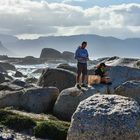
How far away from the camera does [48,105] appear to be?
27.9m

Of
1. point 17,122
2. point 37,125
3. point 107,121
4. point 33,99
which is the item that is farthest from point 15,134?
point 33,99

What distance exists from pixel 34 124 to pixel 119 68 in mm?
10258

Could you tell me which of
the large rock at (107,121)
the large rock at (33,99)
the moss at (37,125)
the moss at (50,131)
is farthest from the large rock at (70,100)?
the large rock at (107,121)

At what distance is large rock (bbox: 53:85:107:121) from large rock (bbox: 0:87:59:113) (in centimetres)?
97

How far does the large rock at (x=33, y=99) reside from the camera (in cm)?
2759

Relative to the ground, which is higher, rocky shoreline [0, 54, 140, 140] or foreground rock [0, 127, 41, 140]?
rocky shoreline [0, 54, 140, 140]

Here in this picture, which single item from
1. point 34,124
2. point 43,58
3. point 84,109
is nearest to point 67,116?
point 34,124

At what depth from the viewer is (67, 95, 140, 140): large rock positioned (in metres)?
16.7

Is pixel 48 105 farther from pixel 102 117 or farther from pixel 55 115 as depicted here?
pixel 102 117

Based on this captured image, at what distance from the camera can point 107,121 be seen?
16875 mm

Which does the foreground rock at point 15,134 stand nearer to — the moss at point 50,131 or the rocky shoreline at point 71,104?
the rocky shoreline at point 71,104

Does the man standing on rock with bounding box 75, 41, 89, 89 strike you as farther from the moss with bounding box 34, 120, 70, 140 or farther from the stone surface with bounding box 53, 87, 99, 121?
the moss with bounding box 34, 120, 70, 140

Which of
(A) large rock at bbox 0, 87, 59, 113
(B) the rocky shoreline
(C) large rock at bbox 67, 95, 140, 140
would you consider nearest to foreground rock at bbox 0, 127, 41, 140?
(B) the rocky shoreline

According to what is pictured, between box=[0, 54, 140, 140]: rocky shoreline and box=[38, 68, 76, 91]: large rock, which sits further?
box=[38, 68, 76, 91]: large rock
